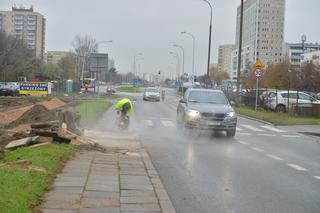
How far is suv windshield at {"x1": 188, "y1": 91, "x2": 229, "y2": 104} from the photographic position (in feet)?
62.8

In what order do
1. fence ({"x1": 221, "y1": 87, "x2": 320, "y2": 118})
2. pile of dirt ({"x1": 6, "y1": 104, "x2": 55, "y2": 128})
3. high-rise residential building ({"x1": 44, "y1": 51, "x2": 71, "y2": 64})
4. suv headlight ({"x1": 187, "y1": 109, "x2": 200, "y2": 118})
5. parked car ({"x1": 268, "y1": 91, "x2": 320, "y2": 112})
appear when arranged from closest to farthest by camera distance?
pile of dirt ({"x1": 6, "y1": 104, "x2": 55, "y2": 128}) < suv headlight ({"x1": 187, "y1": 109, "x2": 200, "y2": 118}) < fence ({"x1": 221, "y1": 87, "x2": 320, "y2": 118}) < parked car ({"x1": 268, "y1": 91, "x2": 320, "y2": 112}) < high-rise residential building ({"x1": 44, "y1": 51, "x2": 71, "y2": 64})

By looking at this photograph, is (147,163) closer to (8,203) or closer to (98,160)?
(98,160)

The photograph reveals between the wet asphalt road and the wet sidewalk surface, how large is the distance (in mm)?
338

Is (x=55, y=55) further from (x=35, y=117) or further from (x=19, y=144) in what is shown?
(x=19, y=144)

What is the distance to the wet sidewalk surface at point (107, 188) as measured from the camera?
6.52 meters

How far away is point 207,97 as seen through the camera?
19297 mm

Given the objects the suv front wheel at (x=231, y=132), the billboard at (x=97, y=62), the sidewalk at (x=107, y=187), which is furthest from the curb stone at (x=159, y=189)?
the billboard at (x=97, y=62)

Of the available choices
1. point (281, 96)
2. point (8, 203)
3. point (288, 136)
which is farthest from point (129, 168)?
point (281, 96)

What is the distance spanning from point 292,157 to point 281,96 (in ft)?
74.2

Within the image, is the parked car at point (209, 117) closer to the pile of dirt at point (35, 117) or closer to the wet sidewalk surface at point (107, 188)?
the pile of dirt at point (35, 117)

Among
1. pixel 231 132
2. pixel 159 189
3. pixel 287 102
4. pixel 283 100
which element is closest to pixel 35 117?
pixel 231 132

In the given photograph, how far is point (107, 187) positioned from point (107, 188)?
79mm

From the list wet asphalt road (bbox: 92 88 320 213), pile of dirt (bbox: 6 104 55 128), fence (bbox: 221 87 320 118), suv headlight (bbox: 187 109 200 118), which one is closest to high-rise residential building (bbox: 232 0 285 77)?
fence (bbox: 221 87 320 118)

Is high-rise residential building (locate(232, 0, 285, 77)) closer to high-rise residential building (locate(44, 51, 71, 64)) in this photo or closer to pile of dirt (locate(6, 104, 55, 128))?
high-rise residential building (locate(44, 51, 71, 64))
